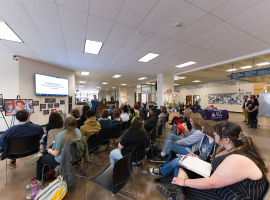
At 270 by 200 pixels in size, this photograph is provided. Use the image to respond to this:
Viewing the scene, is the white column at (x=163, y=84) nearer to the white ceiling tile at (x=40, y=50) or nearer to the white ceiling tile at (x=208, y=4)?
the white ceiling tile at (x=208, y=4)

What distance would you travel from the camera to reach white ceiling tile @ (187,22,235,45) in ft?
9.24

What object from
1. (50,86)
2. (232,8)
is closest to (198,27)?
(232,8)

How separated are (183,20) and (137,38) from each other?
1.23 meters

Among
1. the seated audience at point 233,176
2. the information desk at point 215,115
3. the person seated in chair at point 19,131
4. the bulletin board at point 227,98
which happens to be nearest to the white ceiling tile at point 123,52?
the person seated in chair at point 19,131

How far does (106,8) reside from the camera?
2.23 metres

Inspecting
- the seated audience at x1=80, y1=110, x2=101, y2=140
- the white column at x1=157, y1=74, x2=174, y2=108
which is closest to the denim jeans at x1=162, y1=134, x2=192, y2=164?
the seated audience at x1=80, y1=110, x2=101, y2=140

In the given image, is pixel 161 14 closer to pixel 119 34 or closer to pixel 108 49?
pixel 119 34

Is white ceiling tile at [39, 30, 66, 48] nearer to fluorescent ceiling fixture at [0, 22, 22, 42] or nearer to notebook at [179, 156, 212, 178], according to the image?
fluorescent ceiling fixture at [0, 22, 22, 42]

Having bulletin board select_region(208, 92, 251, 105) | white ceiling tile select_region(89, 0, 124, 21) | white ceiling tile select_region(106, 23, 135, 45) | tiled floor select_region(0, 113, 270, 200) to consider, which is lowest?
tiled floor select_region(0, 113, 270, 200)

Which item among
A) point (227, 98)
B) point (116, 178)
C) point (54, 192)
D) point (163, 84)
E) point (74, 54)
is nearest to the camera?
point (116, 178)

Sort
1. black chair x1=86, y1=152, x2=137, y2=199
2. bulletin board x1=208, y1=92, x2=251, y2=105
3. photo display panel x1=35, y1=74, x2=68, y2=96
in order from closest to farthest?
black chair x1=86, y1=152, x2=137, y2=199 → photo display panel x1=35, y1=74, x2=68, y2=96 → bulletin board x1=208, y1=92, x2=251, y2=105

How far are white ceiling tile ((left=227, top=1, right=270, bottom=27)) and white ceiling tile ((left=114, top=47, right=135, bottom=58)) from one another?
276 centimetres

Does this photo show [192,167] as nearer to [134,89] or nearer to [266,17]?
[266,17]

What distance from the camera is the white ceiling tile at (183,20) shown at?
2.33 metres
